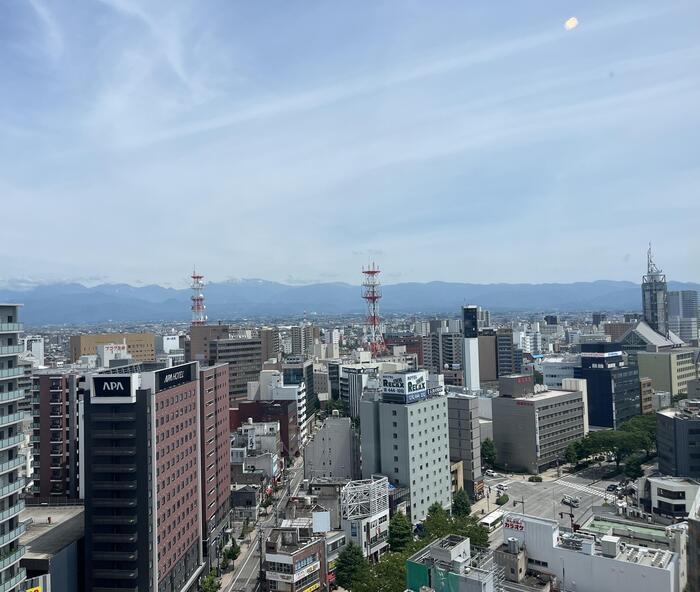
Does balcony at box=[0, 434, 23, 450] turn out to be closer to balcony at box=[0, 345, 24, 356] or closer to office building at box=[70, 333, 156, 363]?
balcony at box=[0, 345, 24, 356]

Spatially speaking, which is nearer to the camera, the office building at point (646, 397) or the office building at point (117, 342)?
the office building at point (646, 397)

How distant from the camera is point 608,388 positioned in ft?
183

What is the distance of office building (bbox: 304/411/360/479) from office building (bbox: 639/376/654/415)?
111ft

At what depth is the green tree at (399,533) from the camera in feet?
97.7

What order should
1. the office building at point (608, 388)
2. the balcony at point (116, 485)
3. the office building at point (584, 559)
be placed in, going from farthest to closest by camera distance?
the office building at point (608, 388) → the balcony at point (116, 485) → the office building at point (584, 559)

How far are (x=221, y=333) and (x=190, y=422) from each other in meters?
46.1

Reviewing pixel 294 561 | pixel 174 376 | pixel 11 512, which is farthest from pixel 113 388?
pixel 294 561

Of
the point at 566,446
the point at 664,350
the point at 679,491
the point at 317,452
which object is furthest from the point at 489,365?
the point at 679,491

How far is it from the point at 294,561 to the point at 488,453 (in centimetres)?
2530

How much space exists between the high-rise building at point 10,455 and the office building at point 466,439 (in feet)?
90.9

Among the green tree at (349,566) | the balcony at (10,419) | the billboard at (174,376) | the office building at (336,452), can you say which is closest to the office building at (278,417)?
the office building at (336,452)

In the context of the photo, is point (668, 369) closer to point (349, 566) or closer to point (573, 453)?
point (573, 453)

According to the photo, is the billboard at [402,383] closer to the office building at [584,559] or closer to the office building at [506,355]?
the office building at [584,559]

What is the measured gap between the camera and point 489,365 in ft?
276
